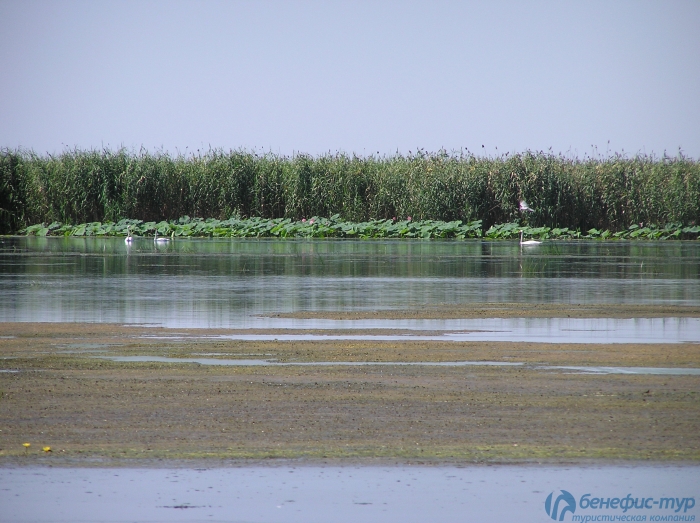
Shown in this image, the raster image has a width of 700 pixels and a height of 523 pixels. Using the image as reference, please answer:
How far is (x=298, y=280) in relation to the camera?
21766mm

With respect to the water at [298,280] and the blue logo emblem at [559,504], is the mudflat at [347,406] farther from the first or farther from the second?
the water at [298,280]

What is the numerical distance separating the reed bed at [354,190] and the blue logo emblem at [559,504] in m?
42.0

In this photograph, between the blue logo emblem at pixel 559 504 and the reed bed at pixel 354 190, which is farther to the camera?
the reed bed at pixel 354 190

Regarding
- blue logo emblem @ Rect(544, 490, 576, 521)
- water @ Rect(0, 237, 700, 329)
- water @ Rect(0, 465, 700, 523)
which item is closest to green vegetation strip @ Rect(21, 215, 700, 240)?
water @ Rect(0, 237, 700, 329)

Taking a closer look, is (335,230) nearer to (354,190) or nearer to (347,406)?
(354,190)

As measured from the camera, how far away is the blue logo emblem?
222 inches

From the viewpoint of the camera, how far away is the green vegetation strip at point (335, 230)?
1871 inches

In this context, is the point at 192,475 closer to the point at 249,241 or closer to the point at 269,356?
the point at 269,356

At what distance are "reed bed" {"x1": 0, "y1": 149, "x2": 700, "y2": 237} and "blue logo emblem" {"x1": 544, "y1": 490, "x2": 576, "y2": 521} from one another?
138 feet

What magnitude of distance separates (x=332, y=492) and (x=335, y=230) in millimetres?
43643

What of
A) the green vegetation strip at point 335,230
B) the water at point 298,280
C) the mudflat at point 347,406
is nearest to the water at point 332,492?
the mudflat at point 347,406

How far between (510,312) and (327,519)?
10.0m

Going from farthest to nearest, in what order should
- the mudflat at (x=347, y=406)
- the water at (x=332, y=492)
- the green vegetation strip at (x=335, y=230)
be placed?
1. the green vegetation strip at (x=335, y=230)
2. the mudflat at (x=347, y=406)
3. the water at (x=332, y=492)

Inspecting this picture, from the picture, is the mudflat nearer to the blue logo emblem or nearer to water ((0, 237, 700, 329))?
the blue logo emblem
